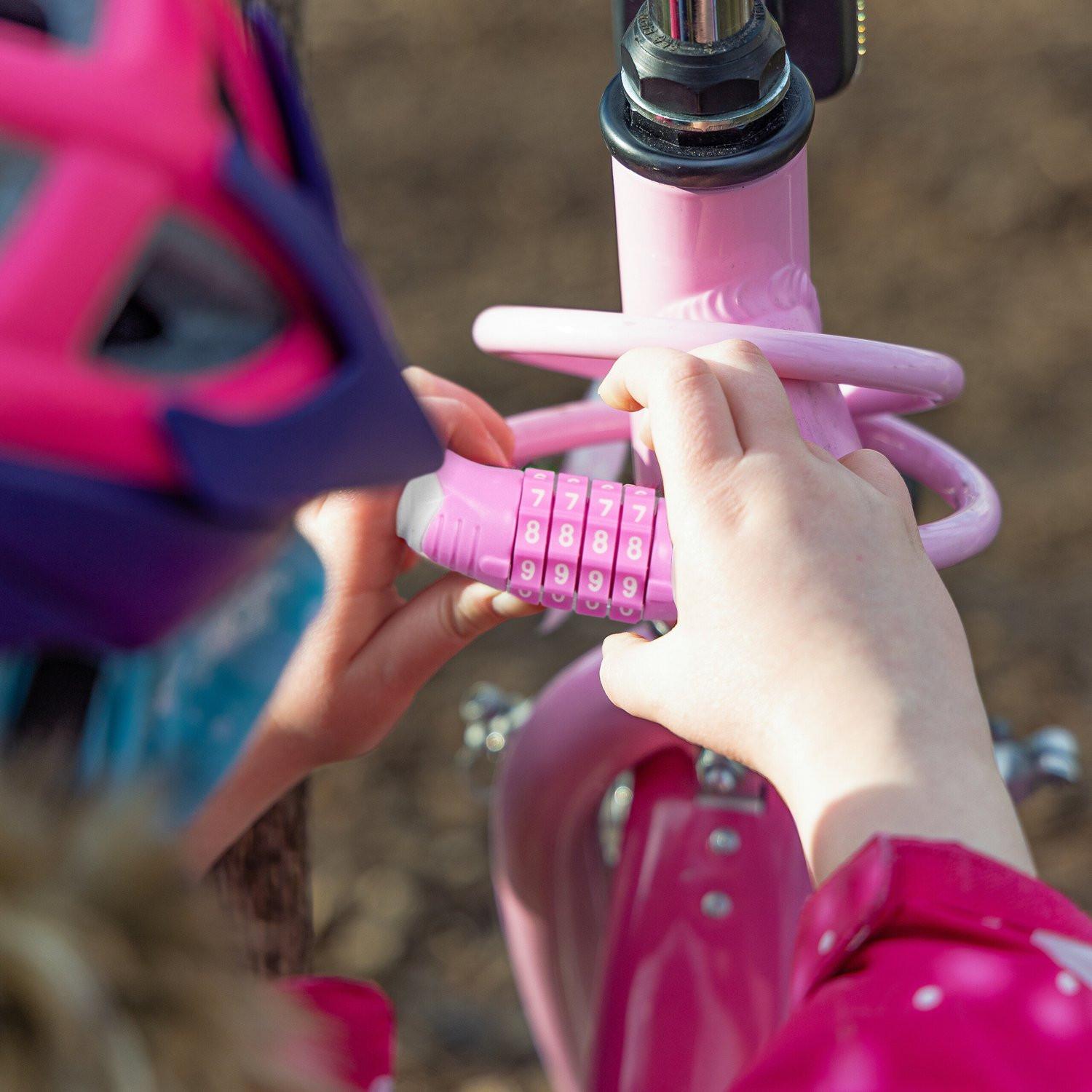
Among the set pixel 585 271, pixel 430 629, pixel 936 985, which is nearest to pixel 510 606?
pixel 430 629

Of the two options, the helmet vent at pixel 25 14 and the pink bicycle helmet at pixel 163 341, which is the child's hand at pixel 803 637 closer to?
the pink bicycle helmet at pixel 163 341

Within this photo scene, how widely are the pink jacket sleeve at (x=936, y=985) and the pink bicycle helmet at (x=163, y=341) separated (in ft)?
0.72

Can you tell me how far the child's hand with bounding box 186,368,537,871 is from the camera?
669 mm

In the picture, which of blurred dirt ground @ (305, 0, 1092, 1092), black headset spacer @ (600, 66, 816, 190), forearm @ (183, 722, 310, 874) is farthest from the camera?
blurred dirt ground @ (305, 0, 1092, 1092)

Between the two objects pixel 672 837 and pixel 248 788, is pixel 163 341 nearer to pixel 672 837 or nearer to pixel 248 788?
pixel 248 788

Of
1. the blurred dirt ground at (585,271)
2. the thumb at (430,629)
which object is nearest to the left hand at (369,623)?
the thumb at (430,629)

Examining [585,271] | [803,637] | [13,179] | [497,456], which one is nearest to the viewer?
[13,179]

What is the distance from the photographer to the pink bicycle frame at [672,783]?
0.60 metres

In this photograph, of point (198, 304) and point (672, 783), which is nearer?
point (198, 304)

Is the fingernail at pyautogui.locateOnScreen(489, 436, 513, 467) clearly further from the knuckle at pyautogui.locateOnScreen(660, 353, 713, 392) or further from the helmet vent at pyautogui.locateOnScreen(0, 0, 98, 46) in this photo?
the helmet vent at pyautogui.locateOnScreen(0, 0, 98, 46)

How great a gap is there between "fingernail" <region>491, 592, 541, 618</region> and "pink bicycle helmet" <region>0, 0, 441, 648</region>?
198mm

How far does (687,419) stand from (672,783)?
0.35m

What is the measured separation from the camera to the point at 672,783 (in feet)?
2.74

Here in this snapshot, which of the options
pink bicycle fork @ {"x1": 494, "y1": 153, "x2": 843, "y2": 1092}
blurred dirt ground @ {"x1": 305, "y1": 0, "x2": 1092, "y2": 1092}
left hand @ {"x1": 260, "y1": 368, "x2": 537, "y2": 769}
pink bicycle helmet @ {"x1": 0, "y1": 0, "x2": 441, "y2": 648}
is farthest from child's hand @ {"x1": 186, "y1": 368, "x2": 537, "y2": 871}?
blurred dirt ground @ {"x1": 305, "y1": 0, "x2": 1092, "y2": 1092}
